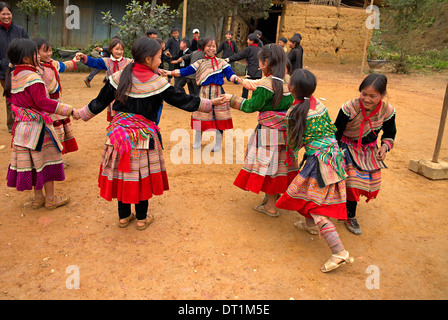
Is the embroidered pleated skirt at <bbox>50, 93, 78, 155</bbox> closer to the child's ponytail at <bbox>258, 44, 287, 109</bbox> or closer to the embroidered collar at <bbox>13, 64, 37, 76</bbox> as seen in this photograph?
the embroidered collar at <bbox>13, 64, 37, 76</bbox>

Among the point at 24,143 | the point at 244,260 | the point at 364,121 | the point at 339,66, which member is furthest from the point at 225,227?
the point at 339,66

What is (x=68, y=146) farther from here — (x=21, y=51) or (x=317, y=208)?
(x=317, y=208)

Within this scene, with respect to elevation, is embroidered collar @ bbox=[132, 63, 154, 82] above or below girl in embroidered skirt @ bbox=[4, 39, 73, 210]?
above

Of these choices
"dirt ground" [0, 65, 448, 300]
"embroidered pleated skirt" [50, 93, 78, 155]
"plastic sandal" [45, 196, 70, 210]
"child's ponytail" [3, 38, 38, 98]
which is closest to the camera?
"dirt ground" [0, 65, 448, 300]

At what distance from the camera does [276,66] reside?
3.41m

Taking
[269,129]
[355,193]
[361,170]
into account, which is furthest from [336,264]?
[269,129]

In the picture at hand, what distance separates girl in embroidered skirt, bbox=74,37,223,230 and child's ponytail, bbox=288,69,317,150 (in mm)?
754

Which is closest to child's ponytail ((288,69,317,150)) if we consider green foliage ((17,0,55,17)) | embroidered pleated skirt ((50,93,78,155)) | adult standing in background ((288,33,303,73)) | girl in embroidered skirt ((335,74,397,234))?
girl in embroidered skirt ((335,74,397,234))

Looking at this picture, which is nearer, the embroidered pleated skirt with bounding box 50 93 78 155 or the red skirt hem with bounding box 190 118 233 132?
the embroidered pleated skirt with bounding box 50 93 78 155

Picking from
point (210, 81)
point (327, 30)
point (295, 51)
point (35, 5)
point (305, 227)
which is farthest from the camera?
point (327, 30)

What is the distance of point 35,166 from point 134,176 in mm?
1109

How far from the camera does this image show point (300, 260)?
3.15m

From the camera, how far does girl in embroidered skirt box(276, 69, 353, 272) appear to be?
3.03m

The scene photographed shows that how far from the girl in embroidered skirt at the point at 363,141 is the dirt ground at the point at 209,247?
522 mm
